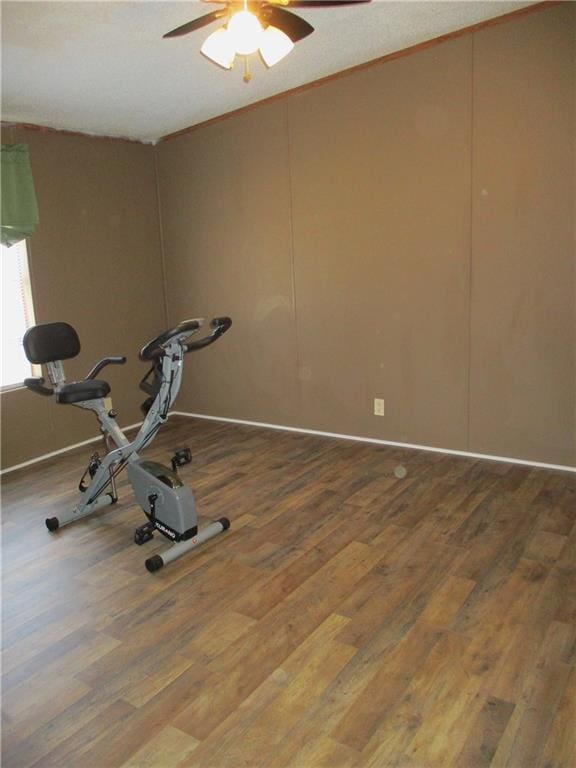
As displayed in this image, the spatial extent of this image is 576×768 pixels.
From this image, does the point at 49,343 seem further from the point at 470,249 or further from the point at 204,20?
the point at 470,249

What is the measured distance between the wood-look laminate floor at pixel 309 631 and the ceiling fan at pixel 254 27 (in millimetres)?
2273

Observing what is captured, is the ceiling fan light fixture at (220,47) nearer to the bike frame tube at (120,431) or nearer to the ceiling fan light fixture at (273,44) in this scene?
the ceiling fan light fixture at (273,44)

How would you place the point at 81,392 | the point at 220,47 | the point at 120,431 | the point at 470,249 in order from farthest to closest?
the point at 470,249 < the point at 120,431 < the point at 81,392 < the point at 220,47

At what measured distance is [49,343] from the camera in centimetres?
309

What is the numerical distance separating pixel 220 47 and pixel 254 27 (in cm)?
17

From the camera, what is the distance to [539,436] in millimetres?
3707

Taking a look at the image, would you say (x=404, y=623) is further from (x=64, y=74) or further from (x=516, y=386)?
(x=64, y=74)

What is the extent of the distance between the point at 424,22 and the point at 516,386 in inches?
88.4

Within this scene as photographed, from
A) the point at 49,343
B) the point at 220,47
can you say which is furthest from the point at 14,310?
the point at 220,47

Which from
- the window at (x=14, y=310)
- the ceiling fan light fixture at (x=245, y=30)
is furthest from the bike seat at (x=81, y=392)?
the ceiling fan light fixture at (x=245, y=30)

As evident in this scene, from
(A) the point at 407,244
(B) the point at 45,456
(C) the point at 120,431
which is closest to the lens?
(C) the point at 120,431

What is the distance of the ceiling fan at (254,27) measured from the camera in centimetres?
219

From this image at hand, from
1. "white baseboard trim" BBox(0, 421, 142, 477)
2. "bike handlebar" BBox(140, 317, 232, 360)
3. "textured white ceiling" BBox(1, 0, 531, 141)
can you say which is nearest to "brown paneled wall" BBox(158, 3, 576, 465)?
"textured white ceiling" BBox(1, 0, 531, 141)

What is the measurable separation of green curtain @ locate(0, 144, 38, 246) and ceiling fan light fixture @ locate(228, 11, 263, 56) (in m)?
2.49
